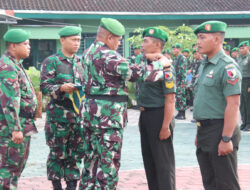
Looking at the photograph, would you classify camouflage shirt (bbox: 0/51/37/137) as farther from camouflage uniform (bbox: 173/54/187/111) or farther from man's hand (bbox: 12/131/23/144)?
camouflage uniform (bbox: 173/54/187/111)

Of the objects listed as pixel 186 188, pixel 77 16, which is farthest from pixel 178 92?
pixel 77 16

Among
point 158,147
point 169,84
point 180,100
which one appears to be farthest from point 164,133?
point 180,100

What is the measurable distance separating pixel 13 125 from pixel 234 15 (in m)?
21.5

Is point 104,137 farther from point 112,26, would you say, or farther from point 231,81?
point 231,81

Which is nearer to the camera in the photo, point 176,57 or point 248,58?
point 248,58

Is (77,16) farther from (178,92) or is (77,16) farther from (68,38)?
(68,38)

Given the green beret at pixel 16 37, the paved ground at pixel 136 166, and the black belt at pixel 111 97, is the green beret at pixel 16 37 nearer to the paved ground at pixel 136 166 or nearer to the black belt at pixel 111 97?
the black belt at pixel 111 97

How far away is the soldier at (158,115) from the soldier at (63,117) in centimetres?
113

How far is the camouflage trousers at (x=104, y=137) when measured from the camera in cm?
466

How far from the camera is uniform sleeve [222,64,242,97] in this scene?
13.2ft

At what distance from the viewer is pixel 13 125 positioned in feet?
15.1

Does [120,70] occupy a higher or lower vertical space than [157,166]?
higher

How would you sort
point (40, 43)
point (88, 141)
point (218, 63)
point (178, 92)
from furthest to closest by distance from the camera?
1. point (40, 43)
2. point (178, 92)
3. point (88, 141)
4. point (218, 63)

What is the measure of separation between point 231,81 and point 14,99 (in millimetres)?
2092
